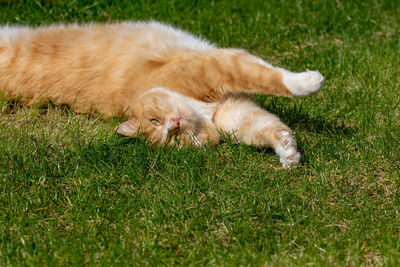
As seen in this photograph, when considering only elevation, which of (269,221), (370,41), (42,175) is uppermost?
(370,41)

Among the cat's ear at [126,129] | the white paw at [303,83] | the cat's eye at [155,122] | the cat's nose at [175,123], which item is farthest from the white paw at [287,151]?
the cat's ear at [126,129]

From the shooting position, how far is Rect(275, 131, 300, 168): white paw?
342cm

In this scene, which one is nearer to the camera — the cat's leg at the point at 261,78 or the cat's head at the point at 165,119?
the cat's leg at the point at 261,78

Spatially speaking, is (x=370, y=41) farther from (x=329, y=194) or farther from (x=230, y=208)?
(x=230, y=208)

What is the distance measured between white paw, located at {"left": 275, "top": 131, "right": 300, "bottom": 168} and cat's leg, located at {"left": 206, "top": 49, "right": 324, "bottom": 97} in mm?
355

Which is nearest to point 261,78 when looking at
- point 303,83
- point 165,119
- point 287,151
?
point 303,83

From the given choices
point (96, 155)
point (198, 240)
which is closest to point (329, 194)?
point (198, 240)

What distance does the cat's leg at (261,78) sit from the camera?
3633 mm

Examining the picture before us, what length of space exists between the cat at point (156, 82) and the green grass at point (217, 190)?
0.15 meters

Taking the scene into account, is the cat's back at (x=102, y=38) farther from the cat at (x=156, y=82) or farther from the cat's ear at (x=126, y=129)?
the cat's ear at (x=126, y=129)

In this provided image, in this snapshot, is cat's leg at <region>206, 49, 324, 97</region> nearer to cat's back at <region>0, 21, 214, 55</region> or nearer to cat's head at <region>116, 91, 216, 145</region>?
cat's head at <region>116, 91, 216, 145</region>

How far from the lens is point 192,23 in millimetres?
5605

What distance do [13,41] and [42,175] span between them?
160cm

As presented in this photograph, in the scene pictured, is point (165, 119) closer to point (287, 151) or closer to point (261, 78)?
point (261, 78)
